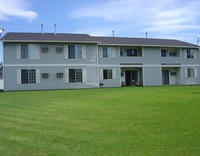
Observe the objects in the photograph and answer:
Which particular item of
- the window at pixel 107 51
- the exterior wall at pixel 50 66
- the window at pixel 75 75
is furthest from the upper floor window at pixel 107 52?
the window at pixel 75 75

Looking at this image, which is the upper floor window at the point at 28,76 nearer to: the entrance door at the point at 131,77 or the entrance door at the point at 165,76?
the entrance door at the point at 131,77

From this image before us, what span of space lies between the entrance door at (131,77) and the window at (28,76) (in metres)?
11.6

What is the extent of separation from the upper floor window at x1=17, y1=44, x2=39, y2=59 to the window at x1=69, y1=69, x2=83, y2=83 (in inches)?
152

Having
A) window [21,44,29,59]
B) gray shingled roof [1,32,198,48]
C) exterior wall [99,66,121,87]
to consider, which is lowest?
exterior wall [99,66,121,87]

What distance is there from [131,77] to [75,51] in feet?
28.2

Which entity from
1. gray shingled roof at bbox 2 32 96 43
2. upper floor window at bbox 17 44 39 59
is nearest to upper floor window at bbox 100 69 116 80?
gray shingled roof at bbox 2 32 96 43

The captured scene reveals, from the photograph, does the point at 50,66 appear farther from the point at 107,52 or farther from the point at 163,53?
the point at 163,53

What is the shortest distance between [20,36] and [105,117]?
2410 centimetres

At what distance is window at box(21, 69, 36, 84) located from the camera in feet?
97.5

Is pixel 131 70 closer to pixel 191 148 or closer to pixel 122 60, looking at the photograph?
pixel 122 60

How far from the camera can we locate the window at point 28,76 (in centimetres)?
2973

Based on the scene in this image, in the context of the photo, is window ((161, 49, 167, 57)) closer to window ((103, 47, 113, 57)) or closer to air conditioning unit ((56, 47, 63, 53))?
window ((103, 47, 113, 57))

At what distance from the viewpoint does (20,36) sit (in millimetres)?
31312

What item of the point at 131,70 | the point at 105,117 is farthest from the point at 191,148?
the point at 131,70
